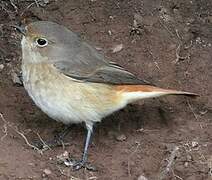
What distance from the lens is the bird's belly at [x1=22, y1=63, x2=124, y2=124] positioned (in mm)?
7066

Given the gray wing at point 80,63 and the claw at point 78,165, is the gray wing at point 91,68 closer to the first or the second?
the gray wing at point 80,63

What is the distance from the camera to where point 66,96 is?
7055mm

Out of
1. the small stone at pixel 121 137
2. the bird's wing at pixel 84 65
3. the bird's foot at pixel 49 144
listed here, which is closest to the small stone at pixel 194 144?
the small stone at pixel 121 137

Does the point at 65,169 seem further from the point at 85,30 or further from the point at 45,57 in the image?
the point at 85,30

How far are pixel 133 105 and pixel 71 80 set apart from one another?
1.26 meters

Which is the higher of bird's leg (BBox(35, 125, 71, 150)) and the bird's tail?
the bird's tail

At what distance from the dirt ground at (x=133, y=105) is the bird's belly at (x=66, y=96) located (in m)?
0.39

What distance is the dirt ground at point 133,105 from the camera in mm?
6898

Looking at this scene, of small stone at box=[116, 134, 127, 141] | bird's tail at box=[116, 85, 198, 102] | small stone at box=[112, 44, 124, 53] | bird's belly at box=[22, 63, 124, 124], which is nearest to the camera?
bird's belly at box=[22, 63, 124, 124]

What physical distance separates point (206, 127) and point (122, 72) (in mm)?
1113

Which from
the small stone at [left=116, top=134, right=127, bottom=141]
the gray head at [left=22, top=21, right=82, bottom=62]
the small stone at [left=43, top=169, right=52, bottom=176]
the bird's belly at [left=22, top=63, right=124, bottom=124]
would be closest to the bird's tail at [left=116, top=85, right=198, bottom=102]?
the bird's belly at [left=22, top=63, right=124, bottom=124]

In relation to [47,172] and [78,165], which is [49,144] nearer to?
[78,165]

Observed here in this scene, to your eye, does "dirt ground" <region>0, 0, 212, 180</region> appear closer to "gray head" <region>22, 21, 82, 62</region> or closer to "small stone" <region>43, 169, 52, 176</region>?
"small stone" <region>43, 169, 52, 176</region>

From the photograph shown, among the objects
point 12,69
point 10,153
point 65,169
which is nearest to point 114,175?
point 65,169
